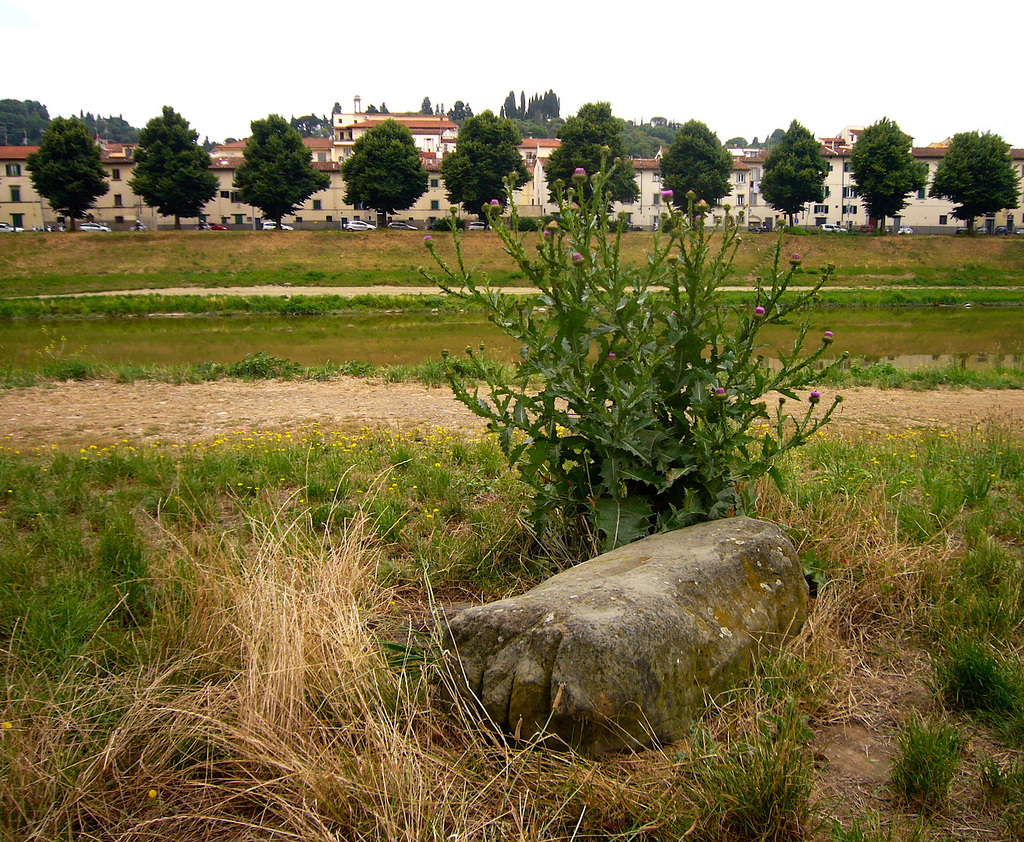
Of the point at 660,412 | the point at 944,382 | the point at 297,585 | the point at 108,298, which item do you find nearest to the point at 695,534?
the point at 660,412

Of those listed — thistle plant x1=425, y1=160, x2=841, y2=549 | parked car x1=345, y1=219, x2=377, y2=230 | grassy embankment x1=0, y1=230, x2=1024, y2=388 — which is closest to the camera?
thistle plant x1=425, y1=160, x2=841, y2=549

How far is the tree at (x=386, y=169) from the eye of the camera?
62.9 metres

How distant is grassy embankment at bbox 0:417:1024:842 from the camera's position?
2615mm

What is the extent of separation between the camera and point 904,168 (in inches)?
2505

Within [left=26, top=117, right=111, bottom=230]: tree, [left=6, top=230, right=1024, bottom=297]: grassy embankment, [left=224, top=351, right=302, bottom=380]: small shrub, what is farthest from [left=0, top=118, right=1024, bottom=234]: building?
[left=224, top=351, right=302, bottom=380]: small shrub

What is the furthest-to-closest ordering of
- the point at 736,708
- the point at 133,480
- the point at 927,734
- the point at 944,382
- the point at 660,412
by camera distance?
the point at 944,382, the point at 133,480, the point at 660,412, the point at 736,708, the point at 927,734

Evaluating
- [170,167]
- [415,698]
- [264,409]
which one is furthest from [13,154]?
[415,698]

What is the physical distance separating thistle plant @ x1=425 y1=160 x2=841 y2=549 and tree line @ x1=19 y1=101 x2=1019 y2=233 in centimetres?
5856

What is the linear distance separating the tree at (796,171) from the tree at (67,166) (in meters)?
56.1

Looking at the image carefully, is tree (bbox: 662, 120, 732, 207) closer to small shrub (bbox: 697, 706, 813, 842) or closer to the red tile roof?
small shrub (bbox: 697, 706, 813, 842)

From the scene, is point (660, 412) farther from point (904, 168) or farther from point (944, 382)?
point (904, 168)

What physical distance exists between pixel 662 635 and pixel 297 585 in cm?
185

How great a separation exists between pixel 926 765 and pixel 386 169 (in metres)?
65.4

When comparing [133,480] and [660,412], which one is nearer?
[660,412]
